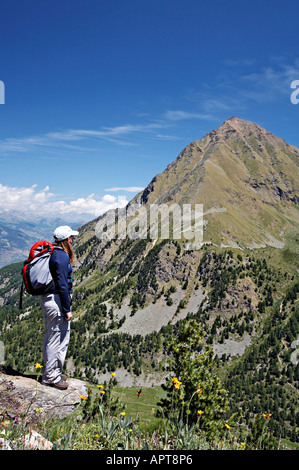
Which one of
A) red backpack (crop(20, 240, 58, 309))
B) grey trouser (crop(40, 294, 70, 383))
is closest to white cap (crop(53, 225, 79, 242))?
red backpack (crop(20, 240, 58, 309))

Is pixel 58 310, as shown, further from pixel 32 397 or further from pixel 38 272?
pixel 32 397

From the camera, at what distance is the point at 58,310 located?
9.80 metres

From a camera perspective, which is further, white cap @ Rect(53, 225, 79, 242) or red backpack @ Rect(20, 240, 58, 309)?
white cap @ Rect(53, 225, 79, 242)

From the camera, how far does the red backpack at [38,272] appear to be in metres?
9.32

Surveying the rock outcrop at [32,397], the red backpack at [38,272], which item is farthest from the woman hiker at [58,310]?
the rock outcrop at [32,397]

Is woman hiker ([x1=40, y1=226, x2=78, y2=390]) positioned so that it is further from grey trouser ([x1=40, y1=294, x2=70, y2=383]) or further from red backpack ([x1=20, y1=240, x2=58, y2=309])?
red backpack ([x1=20, y1=240, x2=58, y2=309])

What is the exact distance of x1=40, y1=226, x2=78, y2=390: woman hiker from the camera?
952 cm

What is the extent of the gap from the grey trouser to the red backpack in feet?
1.50

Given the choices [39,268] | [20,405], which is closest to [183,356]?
[20,405]

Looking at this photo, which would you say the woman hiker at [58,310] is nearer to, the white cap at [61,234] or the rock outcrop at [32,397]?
the white cap at [61,234]

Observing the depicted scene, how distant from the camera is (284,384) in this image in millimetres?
191000

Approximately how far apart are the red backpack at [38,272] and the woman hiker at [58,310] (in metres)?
0.19

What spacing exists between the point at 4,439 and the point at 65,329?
4710mm
